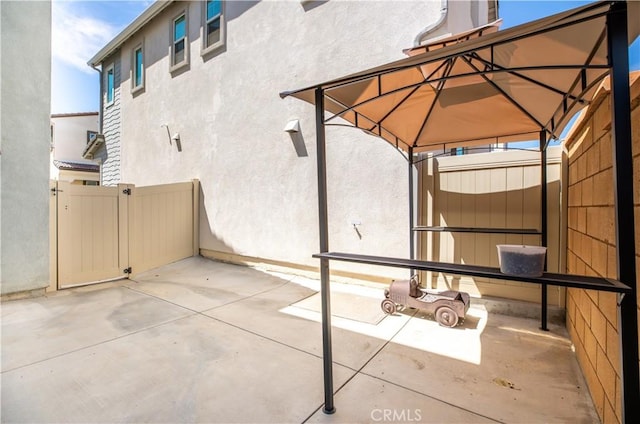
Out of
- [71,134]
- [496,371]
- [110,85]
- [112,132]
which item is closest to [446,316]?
[496,371]

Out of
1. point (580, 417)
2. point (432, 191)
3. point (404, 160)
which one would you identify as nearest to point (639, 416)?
point (580, 417)

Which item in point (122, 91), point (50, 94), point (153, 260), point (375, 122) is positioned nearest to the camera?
point (375, 122)

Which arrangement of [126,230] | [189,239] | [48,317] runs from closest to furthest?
[48,317] → [126,230] → [189,239]

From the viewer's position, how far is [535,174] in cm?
330

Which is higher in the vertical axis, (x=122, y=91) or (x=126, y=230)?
(x=122, y=91)

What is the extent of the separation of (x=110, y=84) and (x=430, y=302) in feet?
37.7

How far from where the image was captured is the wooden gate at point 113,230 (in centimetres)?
433

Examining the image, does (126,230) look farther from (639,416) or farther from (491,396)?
(639,416)

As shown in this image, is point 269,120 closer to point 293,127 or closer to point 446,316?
point 293,127

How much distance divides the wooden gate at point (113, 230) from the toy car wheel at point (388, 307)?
432cm

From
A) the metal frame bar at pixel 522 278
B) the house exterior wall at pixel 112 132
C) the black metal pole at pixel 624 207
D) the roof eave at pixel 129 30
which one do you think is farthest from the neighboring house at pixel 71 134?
the black metal pole at pixel 624 207

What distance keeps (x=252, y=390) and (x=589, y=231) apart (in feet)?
8.64

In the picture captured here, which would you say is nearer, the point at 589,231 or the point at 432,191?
the point at 589,231

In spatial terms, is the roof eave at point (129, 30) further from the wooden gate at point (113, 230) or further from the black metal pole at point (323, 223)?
the black metal pole at point (323, 223)
